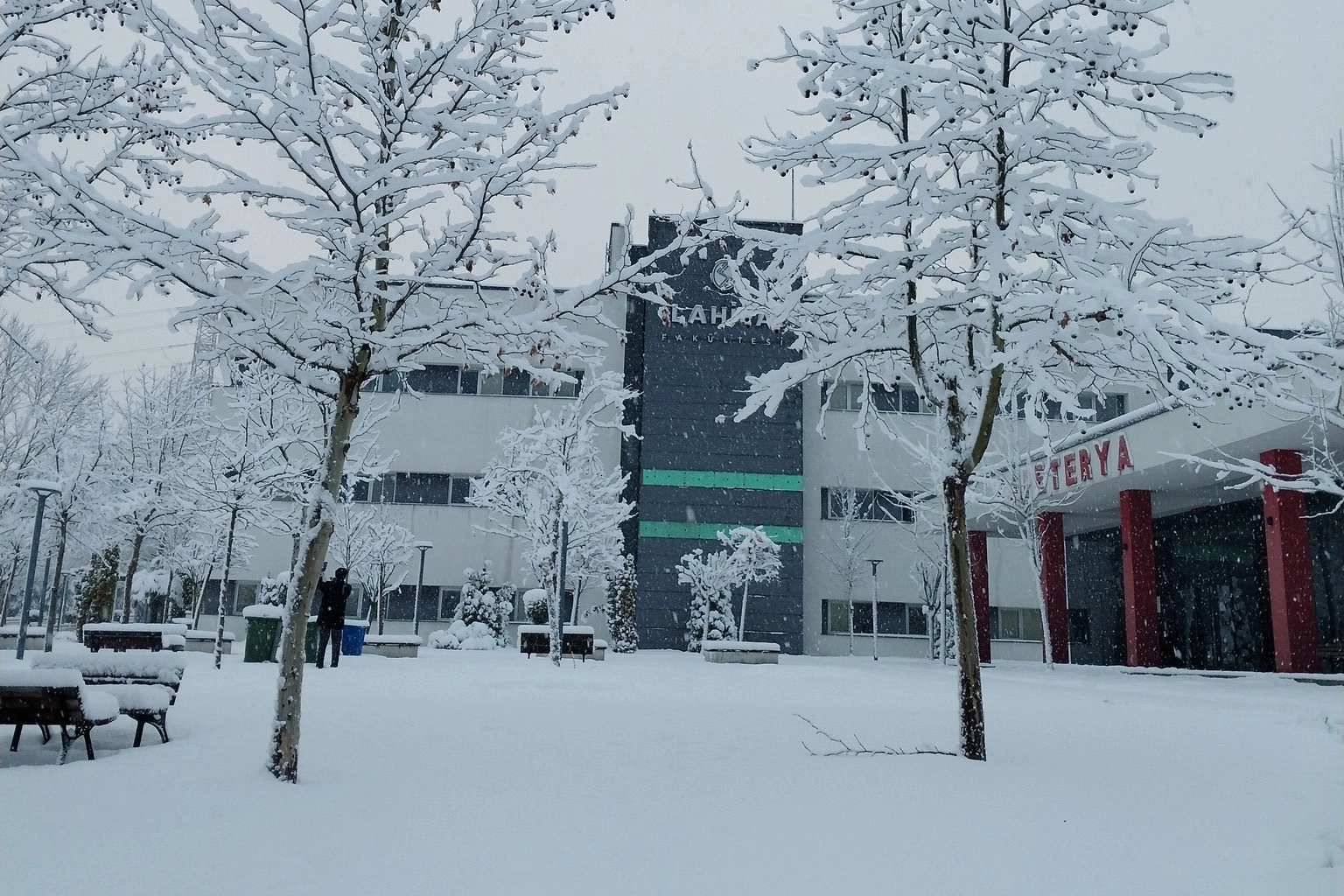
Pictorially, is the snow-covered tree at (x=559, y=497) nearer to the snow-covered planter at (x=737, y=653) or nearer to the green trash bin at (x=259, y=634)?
the snow-covered planter at (x=737, y=653)

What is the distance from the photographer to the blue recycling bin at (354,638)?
20.4 m

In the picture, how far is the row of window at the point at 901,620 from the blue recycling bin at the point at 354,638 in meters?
19.4

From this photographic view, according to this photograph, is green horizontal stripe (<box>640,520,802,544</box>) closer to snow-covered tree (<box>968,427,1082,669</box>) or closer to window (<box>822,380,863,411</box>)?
window (<box>822,380,863,411</box>)

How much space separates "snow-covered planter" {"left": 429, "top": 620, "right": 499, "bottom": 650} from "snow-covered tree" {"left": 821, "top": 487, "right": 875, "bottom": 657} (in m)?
12.8

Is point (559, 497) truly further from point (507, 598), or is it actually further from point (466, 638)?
point (507, 598)

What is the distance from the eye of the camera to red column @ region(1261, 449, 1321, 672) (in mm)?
18297

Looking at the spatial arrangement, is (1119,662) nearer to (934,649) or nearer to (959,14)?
(934,649)

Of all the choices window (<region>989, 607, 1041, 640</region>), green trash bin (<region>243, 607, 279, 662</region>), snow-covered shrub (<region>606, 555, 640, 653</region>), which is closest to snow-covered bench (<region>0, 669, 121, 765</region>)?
green trash bin (<region>243, 607, 279, 662</region>)

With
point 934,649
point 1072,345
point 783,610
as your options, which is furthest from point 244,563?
point 1072,345

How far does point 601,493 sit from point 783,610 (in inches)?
403

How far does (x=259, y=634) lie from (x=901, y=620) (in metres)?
24.4

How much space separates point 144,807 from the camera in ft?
18.1

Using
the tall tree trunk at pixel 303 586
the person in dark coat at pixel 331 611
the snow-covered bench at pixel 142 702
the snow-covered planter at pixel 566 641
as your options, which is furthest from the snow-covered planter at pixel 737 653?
the tall tree trunk at pixel 303 586

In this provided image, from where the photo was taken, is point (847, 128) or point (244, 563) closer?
point (847, 128)
